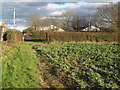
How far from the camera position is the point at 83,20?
187 feet

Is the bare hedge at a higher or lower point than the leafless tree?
lower

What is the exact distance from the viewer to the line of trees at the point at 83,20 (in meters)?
32.9

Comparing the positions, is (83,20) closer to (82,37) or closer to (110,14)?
(110,14)

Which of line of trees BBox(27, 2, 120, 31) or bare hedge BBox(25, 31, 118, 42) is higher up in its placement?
line of trees BBox(27, 2, 120, 31)

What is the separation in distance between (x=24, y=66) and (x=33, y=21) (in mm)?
42809

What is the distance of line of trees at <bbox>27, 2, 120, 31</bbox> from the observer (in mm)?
32884

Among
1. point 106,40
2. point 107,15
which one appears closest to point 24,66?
point 106,40

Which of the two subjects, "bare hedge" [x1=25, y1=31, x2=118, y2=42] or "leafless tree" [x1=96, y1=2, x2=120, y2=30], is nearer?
"bare hedge" [x1=25, y1=31, x2=118, y2=42]

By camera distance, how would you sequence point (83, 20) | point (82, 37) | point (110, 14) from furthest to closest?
point (83, 20)
point (110, 14)
point (82, 37)

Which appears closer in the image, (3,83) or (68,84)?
(3,83)

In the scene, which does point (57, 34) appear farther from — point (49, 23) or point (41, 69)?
point (49, 23)

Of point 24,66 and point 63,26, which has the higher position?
point 63,26

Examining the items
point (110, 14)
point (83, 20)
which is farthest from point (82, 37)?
point (83, 20)

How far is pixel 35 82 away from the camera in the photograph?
5969mm
